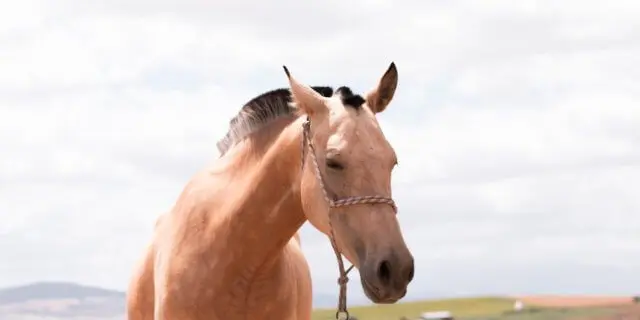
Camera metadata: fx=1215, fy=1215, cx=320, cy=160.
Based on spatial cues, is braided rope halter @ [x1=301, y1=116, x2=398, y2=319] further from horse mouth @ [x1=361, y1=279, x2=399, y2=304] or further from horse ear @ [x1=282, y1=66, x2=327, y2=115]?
horse mouth @ [x1=361, y1=279, x2=399, y2=304]

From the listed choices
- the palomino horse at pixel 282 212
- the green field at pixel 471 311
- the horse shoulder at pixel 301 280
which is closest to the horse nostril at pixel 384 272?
the palomino horse at pixel 282 212

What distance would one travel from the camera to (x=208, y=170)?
9.58 metres

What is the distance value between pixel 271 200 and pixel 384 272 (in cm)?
154

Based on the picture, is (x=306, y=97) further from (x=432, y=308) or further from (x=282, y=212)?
(x=432, y=308)

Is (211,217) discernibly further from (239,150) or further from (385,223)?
(385,223)

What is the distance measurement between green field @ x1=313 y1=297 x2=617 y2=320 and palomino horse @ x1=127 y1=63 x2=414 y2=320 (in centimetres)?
5284

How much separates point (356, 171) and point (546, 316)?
212 ft

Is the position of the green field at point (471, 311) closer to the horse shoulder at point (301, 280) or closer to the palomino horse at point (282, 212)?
the horse shoulder at point (301, 280)

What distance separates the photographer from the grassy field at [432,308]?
73.1 meters

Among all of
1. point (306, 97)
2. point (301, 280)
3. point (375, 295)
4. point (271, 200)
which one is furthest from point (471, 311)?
point (375, 295)

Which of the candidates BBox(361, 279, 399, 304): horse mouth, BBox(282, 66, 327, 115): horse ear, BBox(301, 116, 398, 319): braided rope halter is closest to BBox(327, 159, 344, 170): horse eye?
BBox(301, 116, 398, 319): braided rope halter

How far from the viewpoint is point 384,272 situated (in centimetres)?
743

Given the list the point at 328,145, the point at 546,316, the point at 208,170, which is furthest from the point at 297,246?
the point at 546,316

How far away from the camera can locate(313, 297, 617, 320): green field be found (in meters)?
69.2
